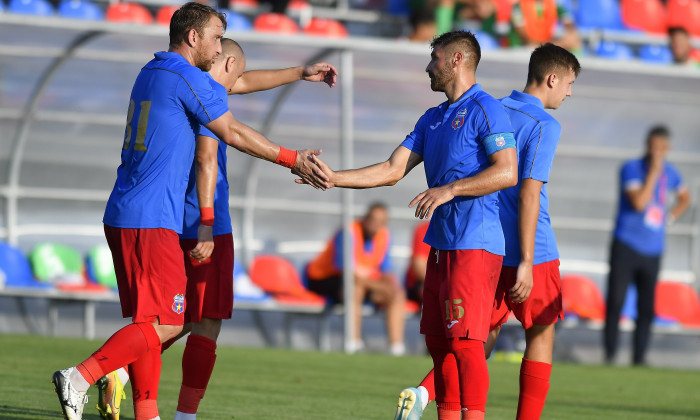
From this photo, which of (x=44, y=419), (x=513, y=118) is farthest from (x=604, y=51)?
(x=44, y=419)

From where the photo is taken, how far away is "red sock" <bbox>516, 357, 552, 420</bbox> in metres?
5.70

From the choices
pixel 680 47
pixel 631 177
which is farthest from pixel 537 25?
pixel 631 177

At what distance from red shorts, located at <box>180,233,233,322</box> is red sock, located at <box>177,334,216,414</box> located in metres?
0.13

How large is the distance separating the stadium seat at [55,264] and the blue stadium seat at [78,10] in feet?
9.88

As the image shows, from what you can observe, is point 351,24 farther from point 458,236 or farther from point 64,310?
point 458,236

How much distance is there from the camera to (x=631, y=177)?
11891 millimetres

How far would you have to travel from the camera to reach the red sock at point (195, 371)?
5617 mm

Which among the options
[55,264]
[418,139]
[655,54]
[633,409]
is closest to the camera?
[418,139]

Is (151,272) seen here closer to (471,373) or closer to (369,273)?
(471,373)

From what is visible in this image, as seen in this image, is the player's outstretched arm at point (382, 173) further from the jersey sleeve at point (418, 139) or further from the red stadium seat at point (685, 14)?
the red stadium seat at point (685, 14)

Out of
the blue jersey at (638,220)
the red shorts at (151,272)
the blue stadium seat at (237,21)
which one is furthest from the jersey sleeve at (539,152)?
the blue stadium seat at (237,21)

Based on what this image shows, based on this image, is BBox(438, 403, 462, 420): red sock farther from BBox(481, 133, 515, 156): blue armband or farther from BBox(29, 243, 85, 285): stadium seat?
BBox(29, 243, 85, 285): stadium seat

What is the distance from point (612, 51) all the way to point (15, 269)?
889 cm

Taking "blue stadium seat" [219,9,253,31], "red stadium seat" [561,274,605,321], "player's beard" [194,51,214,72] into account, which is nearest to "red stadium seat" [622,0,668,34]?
"red stadium seat" [561,274,605,321]
